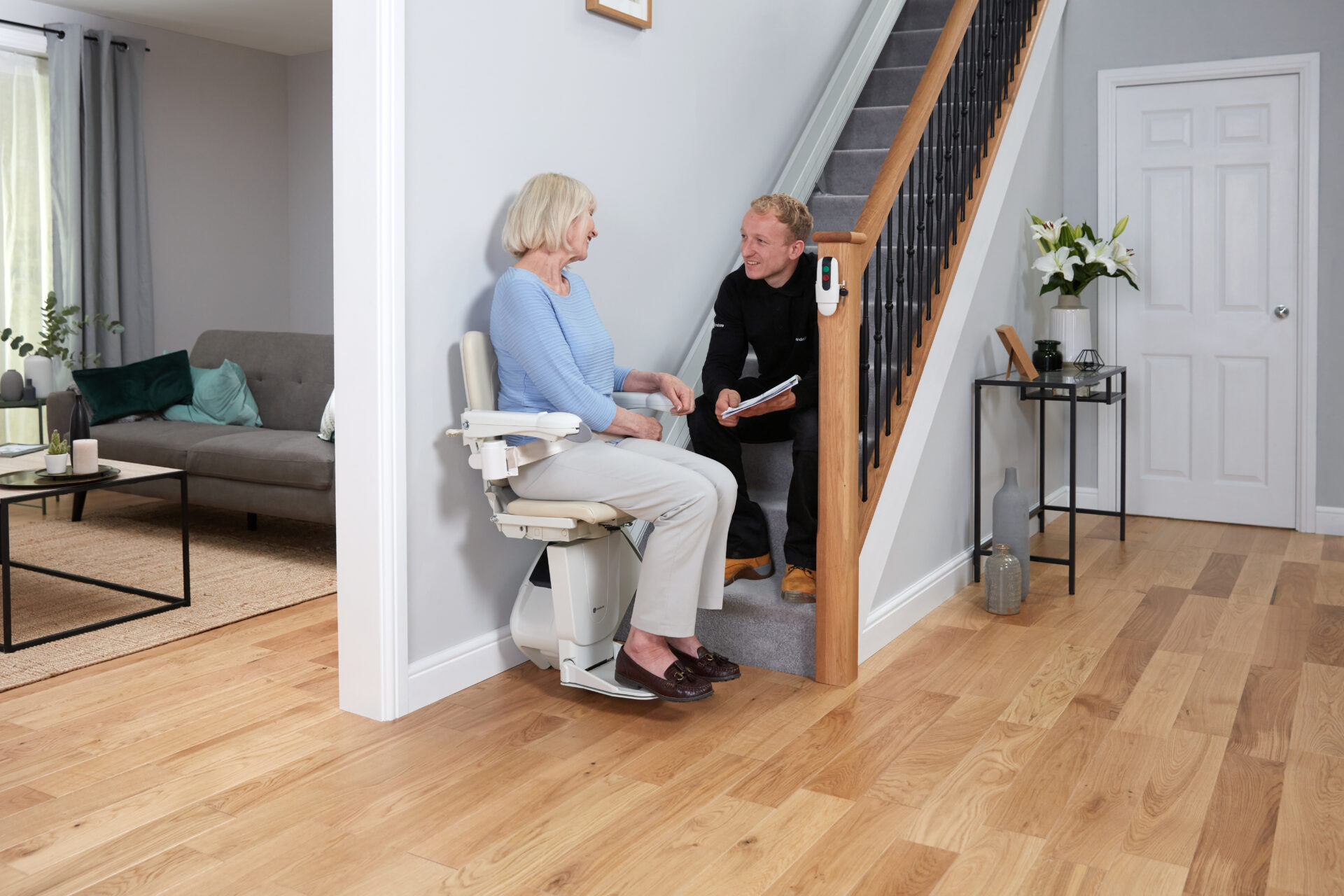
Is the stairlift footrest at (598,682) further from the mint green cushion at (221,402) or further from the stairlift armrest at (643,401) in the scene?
the mint green cushion at (221,402)

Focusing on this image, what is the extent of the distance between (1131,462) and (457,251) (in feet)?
12.2

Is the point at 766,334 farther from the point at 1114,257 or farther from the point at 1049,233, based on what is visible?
the point at 1114,257

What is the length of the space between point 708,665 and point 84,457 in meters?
2.15

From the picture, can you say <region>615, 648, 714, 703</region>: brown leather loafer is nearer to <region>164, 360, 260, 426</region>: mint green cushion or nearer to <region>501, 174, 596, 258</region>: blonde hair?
<region>501, 174, 596, 258</region>: blonde hair

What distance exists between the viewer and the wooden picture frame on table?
395cm

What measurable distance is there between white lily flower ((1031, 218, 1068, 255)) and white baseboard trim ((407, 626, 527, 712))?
2792mm

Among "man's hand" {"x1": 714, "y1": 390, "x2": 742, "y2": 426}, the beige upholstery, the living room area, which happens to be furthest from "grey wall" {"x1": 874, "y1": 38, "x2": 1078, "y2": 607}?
the living room area

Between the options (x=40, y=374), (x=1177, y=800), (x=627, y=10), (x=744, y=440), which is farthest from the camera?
(x=40, y=374)

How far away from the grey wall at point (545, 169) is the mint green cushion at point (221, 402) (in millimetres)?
2585

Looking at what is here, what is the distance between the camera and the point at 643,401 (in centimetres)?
282

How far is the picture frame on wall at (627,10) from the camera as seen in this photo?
2.96 m

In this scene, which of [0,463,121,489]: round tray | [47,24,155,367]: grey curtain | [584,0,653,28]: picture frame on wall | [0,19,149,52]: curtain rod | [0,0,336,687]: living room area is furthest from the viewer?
[47,24,155,367]: grey curtain

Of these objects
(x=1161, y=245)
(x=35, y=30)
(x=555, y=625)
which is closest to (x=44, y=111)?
(x=35, y=30)

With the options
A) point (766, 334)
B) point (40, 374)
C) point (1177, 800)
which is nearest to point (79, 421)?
point (40, 374)
